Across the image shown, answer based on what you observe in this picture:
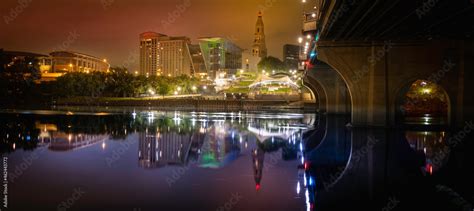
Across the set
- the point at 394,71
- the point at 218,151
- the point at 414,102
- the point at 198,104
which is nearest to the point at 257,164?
the point at 218,151

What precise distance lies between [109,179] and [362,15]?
56.7ft

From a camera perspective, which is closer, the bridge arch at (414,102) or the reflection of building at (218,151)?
the reflection of building at (218,151)

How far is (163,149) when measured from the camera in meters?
21.3

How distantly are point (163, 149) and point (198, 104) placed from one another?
68830 mm

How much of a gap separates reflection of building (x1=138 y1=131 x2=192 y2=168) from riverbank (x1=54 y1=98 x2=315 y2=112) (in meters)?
54.8

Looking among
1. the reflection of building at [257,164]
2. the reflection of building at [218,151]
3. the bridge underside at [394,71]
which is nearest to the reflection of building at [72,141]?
the reflection of building at [218,151]

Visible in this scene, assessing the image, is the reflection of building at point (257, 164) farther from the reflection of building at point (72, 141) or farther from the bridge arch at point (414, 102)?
the bridge arch at point (414, 102)

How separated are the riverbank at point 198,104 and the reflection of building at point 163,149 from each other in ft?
180

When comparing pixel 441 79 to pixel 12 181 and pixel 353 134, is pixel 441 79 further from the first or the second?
pixel 12 181

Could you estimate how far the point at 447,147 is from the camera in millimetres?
22875

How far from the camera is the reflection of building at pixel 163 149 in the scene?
58.1 feet

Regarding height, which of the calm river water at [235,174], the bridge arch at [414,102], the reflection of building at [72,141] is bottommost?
the calm river water at [235,174]

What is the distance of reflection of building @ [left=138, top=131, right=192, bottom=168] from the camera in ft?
58.1

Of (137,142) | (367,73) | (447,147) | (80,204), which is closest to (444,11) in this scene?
(447,147)
